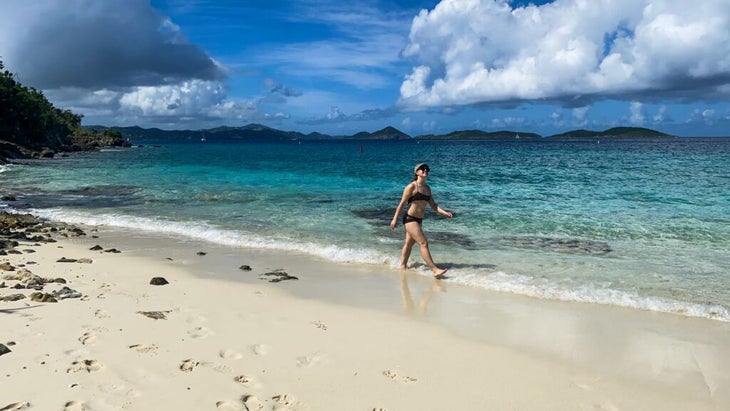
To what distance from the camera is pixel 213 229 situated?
16.3 metres

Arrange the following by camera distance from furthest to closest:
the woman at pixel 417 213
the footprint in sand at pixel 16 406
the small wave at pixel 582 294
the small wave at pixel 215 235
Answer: the small wave at pixel 215 235 → the woman at pixel 417 213 → the small wave at pixel 582 294 → the footprint in sand at pixel 16 406

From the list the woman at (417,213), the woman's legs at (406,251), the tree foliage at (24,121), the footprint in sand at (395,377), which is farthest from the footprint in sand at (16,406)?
the tree foliage at (24,121)

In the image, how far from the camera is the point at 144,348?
235 inches

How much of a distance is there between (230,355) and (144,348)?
1071 mm

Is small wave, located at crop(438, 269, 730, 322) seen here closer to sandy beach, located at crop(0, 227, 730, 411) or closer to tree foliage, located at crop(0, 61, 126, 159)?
sandy beach, located at crop(0, 227, 730, 411)

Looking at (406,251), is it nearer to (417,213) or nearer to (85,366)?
(417,213)

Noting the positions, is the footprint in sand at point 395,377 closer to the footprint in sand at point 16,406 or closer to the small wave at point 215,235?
the footprint in sand at point 16,406

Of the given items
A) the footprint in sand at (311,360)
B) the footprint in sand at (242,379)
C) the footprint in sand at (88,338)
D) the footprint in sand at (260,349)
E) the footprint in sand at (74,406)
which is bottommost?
the footprint in sand at (311,360)

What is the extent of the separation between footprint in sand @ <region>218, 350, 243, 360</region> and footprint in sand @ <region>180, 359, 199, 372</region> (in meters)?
0.34

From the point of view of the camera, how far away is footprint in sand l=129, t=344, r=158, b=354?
5.89 metres

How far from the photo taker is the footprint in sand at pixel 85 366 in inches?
209

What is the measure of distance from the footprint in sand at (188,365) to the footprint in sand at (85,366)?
863mm

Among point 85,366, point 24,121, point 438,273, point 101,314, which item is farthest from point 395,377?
point 24,121

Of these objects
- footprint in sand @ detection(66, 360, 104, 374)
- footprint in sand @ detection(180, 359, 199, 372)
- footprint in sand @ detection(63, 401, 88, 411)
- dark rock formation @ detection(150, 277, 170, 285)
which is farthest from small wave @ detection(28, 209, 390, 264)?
footprint in sand @ detection(63, 401, 88, 411)
